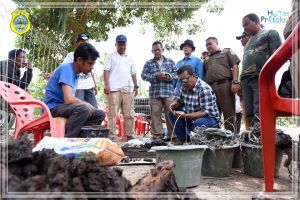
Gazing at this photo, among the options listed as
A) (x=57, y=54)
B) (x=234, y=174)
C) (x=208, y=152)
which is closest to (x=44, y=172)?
(x=208, y=152)

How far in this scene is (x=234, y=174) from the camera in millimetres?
2756

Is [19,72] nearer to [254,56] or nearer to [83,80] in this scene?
[83,80]

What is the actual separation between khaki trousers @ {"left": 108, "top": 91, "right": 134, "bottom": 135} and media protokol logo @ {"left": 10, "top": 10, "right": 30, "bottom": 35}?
2.74 m

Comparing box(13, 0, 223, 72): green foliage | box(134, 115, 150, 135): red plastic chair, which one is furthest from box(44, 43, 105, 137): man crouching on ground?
box(134, 115, 150, 135): red plastic chair

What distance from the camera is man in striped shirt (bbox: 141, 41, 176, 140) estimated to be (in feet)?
15.2

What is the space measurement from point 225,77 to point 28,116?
2.26m

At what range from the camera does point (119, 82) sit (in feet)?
15.1

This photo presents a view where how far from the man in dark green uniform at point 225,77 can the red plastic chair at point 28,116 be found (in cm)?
191

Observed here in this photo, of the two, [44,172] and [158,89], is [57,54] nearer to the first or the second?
[158,89]

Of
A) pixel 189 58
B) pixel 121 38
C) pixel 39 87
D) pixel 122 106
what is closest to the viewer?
pixel 39 87

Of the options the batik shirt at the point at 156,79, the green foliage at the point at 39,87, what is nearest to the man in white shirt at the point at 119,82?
the batik shirt at the point at 156,79

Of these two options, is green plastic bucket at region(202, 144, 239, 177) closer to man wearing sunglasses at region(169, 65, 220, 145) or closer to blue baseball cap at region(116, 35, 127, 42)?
man wearing sunglasses at region(169, 65, 220, 145)

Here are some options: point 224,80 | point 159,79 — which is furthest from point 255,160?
point 159,79

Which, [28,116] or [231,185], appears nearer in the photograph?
[231,185]
